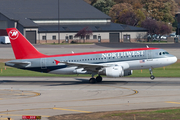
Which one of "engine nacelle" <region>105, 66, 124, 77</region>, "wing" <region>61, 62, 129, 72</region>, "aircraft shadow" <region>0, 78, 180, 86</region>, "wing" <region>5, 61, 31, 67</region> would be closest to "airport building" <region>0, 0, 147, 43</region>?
"aircraft shadow" <region>0, 78, 180, 86</region>

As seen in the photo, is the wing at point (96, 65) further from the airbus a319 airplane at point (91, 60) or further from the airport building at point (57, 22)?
the airport building at point (57, 22)

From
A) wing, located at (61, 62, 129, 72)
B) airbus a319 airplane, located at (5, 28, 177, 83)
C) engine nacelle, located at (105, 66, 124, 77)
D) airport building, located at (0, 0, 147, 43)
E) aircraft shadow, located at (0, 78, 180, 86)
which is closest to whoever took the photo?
engine nacelle, located at (105, 66, 124, 77)

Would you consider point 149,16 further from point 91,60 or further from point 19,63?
point 19,63

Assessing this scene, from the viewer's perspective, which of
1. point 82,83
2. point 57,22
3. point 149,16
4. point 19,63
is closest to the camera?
point 19,63

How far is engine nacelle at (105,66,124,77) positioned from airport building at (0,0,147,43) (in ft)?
316

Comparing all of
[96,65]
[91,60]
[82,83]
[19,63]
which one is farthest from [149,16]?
[19,63]

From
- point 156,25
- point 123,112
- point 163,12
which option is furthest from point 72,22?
point 123,112

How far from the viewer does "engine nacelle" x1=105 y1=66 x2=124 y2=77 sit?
42656 millimetres

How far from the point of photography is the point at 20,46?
45188 millimetres

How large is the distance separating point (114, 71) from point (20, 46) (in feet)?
42.1

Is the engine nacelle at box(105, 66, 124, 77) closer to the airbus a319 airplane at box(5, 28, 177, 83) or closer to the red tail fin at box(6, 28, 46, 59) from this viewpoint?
the airbus a319 airplane at box(5, 28, 177, 83)

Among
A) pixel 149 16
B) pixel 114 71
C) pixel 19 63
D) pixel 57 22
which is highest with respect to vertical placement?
pixel 149 16

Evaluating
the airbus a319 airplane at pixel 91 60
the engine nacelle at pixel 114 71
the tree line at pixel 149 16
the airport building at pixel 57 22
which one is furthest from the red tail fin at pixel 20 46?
the tree line at pixel 149 16

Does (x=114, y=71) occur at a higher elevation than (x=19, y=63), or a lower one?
lower
